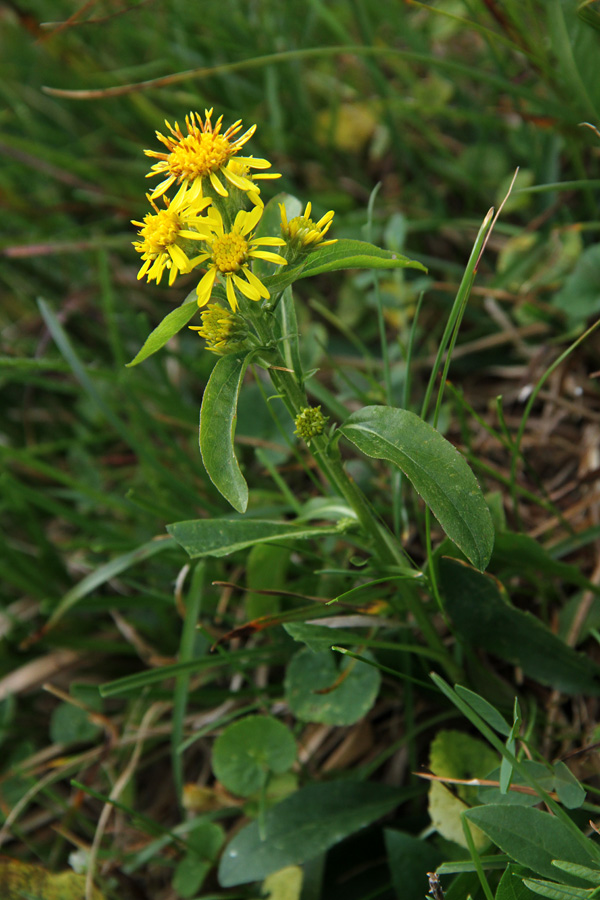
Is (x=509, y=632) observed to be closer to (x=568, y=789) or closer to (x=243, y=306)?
(x=568, y=789)

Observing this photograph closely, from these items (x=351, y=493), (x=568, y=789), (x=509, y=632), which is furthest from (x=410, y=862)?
(x=351, y=493)

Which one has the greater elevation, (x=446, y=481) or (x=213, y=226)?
(x=213, y=226)

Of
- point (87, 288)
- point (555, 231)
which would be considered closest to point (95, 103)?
point (87, 288)

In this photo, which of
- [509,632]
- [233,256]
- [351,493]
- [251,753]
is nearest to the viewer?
[233,256]

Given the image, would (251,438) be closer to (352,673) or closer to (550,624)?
(352,673)

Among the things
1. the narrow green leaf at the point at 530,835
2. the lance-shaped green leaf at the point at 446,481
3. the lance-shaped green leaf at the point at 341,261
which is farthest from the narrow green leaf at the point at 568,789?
the lance-shaped green leaf at the point at 341,261

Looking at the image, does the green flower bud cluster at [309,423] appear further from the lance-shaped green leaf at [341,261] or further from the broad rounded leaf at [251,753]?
the broad rounded leaf at [251,753]

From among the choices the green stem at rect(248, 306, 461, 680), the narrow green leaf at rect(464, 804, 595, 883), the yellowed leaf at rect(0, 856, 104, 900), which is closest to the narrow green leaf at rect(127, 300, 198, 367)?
the green stem at rect(248, 306, 461, 680)
